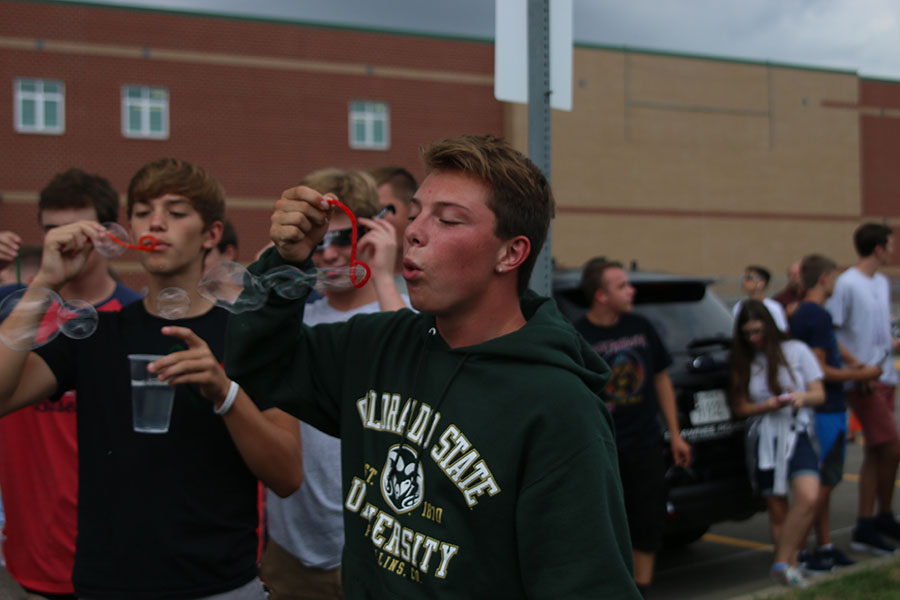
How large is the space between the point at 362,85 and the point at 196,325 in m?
27.2

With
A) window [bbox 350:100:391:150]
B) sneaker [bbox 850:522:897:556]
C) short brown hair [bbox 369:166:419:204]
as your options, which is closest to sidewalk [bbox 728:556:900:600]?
sneaker [bbox 850:522:897:556]

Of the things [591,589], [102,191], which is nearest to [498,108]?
[102,191]

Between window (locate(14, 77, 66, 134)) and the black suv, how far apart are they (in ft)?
79.2

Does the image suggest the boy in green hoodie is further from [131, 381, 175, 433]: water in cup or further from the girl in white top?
the girl in white top

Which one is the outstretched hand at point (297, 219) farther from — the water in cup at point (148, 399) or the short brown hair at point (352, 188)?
the short brown hair at point (352, 188)

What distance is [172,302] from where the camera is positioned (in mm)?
2371

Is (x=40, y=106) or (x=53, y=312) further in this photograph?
(x=40, y=106)

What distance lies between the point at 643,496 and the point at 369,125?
2547 centimetres

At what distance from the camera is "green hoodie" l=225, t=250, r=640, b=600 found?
157 centimetres

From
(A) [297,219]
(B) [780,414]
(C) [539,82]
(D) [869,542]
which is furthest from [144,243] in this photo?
(D) [869,542]

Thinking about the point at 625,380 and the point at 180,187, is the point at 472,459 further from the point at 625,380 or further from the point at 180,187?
the point at 625,380

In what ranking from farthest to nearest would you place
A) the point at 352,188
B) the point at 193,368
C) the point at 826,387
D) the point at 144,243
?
the point at 826,387, the point at 352,188, the point at 144,243, the point at 193,368

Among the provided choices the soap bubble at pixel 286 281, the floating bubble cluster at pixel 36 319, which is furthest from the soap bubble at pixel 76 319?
the soap bubble at pixel 286 281

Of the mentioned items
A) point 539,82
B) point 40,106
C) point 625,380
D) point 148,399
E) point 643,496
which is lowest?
point 643,496
